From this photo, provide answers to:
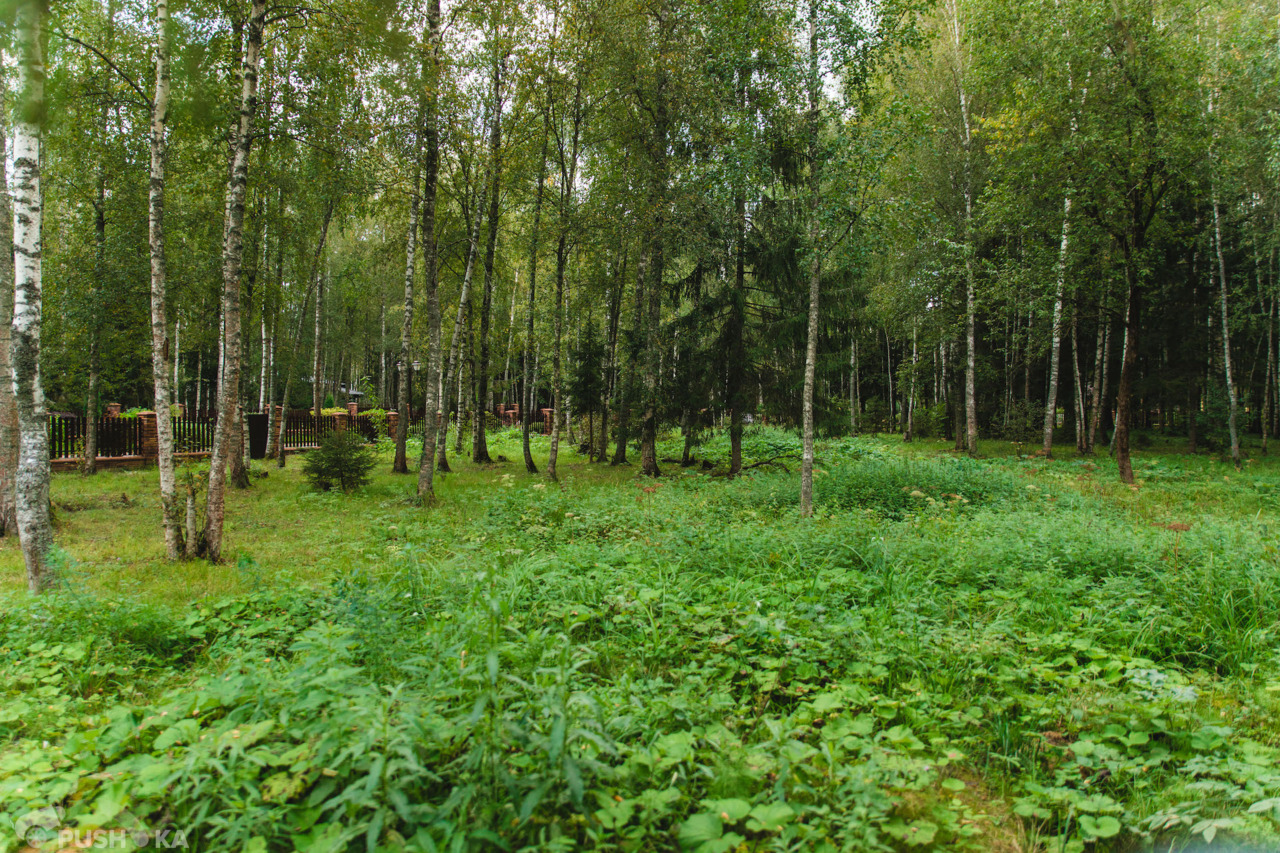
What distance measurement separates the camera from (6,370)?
6.30 metres

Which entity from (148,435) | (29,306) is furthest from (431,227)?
(148,435)

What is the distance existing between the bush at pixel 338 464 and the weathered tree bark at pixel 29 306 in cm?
561

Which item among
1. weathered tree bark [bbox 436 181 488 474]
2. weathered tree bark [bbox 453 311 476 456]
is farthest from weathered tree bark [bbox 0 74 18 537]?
weathered tree bark [bbox 453 311 476 456]

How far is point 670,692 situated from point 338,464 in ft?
31.9

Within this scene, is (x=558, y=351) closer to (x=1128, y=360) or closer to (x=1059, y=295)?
(x=1128, y=360)

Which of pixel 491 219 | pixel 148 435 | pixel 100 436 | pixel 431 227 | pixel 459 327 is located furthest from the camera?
pixel 491 219

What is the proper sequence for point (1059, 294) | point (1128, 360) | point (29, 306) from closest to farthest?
point (29, 306) < point (1128, 360) < point (1059, 294)

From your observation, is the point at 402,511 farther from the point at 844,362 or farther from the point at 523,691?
the point at 844,362

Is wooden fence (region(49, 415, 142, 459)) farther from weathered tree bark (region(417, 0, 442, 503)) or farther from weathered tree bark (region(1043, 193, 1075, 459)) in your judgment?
weathered tree bark (region(1043, 193, 1075, 459))

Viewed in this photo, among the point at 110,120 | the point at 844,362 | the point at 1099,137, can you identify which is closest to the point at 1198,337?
the point at 1099,137

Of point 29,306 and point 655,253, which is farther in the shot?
point 655,253

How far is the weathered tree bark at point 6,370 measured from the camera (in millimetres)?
5314

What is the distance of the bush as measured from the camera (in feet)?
35.4

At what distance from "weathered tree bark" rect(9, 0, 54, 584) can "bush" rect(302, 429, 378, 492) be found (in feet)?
18.4
